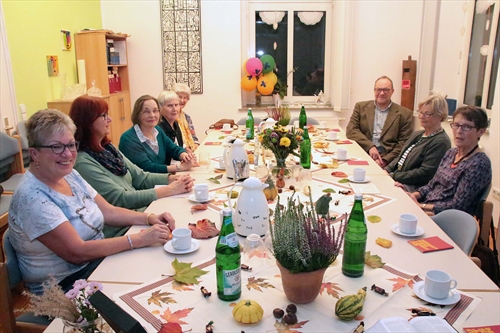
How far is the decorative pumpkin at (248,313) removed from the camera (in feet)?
3.57

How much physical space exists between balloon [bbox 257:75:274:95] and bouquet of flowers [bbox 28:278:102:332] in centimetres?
473

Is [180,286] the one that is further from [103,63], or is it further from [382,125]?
[103,63]

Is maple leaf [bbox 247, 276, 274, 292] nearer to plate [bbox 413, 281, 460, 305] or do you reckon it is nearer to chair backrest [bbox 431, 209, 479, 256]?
plate [bbox 413, 281, 460, 305]

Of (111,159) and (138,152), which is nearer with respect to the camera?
(111,159)

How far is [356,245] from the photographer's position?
4.32 ft

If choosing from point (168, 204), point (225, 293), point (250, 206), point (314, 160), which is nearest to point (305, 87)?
point (314, 160)

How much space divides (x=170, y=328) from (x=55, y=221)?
0.70 m

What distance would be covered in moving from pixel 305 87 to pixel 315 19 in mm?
912

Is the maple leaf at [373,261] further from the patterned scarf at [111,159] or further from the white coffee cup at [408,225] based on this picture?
the patterned scarf at [111,159]

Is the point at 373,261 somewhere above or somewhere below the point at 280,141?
below

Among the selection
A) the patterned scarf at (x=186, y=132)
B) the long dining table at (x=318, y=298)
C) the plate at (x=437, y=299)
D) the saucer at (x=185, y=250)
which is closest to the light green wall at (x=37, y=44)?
the patterned scarf at (x=186, y=132)

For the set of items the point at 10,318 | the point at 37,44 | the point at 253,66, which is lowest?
the point at 10,318

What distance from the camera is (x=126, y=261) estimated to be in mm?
1461

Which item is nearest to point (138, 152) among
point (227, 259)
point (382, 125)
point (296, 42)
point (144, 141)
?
point (144, 141)
